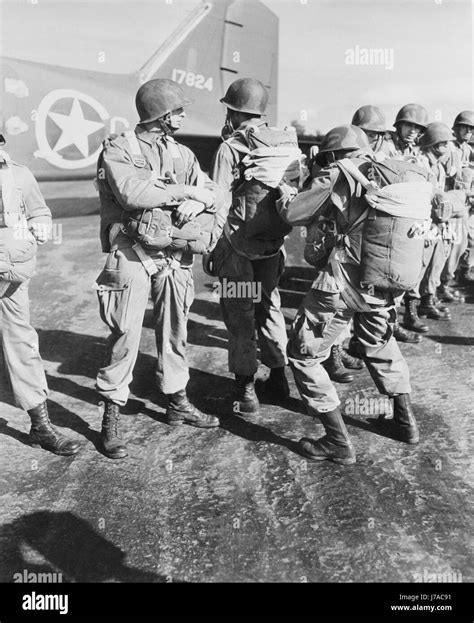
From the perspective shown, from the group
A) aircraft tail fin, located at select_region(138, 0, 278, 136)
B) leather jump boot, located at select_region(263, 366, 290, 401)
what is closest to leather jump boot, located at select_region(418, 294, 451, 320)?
leather jump boot, located at select_region(263, 366, 290, 401)

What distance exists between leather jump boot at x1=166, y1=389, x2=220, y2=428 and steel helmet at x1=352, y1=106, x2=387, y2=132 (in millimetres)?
3401

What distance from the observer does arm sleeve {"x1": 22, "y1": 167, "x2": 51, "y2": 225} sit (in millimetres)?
3975

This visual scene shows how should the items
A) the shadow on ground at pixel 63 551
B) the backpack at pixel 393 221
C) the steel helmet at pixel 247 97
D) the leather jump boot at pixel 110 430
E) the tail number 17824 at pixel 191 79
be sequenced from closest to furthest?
the shadow on ground at pixel 63 551 < the backpack at pixel 393 221 < the leather jump boot at pixel 110 430 < the steel helmet at pixel 247 97 < the tail number 17824 at pixel 191 79

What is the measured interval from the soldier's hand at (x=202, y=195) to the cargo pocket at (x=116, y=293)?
683 millimetres

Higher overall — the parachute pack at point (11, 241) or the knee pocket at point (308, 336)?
the parachute pack at point (11, 241)

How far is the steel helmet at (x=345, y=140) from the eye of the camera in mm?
3777

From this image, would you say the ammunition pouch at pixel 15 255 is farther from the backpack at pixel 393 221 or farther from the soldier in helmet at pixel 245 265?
the backpack at pixel 393 221

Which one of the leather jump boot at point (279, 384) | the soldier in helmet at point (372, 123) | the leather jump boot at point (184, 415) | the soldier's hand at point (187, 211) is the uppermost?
the soldier in helmet at point (372, 123)

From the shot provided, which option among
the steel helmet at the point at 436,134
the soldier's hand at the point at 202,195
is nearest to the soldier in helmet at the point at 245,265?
the soldier's hand at the point at 202,195

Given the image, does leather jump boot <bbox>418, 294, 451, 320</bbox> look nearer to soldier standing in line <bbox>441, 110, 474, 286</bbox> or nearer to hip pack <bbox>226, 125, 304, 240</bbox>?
soldier standing in line <bbox>441, 110, 474, 286</bbox>

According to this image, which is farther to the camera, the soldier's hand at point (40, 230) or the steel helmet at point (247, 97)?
the steel helmet at point (247, 97)

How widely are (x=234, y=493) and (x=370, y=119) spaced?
4.14 meters

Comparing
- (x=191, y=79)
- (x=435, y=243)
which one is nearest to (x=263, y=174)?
(x=435, y=243)
